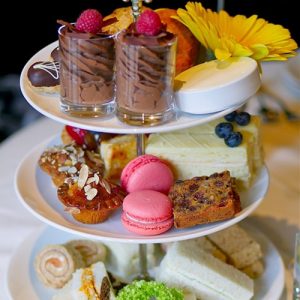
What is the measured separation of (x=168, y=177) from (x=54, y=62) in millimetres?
311

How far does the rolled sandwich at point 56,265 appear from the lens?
1450mm

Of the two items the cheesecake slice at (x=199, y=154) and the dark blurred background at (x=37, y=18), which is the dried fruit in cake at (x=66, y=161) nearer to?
the cheesecake slice at (x=199, y=154)

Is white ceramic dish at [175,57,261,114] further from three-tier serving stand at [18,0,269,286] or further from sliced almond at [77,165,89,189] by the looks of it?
sliced almond at [77,165,89,189]

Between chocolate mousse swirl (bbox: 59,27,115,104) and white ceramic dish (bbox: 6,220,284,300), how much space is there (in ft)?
1.61

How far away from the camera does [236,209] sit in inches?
50.3

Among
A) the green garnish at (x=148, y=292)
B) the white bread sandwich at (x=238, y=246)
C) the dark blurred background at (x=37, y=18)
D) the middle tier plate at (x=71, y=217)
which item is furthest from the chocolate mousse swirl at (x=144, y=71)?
the dark blurred background at (x=37, y=18)

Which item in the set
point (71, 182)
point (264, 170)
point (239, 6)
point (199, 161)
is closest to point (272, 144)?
point (264, 170)

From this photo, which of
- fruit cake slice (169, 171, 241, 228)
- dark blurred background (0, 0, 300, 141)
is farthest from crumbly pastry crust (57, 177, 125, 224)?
dark blurred background (0, 0, 300, 141)

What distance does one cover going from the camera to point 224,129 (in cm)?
137

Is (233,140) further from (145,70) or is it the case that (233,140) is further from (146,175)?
(145,70)

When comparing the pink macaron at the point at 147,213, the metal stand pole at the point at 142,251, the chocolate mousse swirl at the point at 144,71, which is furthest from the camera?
the metal stand pole at the point at 142,251

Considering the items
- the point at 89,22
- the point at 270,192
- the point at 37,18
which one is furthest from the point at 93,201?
the point at 37,18

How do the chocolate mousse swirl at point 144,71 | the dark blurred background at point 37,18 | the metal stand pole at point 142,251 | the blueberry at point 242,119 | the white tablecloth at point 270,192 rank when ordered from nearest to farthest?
the chocolate mousse swirl at point 144,71 < the metal stand pole at point 142,251 < the blueberry at point 242,119 < the white tablecloth at point 270,192 < the dark blurred background at point 37,18

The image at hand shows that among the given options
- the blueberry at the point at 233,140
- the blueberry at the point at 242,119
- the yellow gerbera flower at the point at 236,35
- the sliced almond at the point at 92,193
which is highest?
the yellow gerbera flower at the point at 236,35
